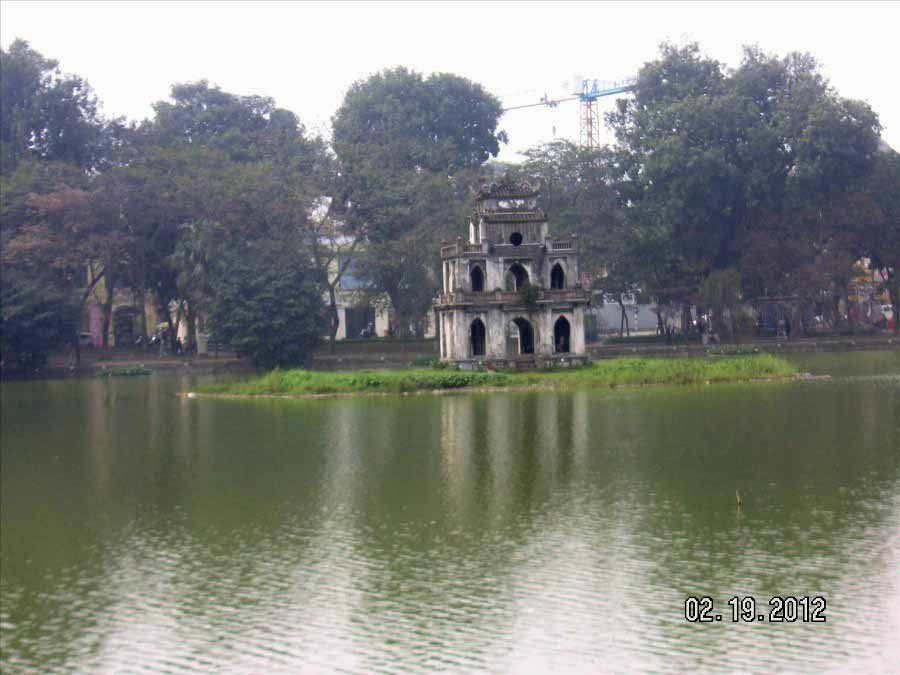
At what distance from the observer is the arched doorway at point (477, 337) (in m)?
66.1

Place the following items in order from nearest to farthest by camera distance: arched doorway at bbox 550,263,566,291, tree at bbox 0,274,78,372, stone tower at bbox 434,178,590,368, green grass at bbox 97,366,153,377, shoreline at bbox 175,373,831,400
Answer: shoreline at bbox 175,373,831,400 → stone tower at bbox 434,178,590,368 → arched doorway at bbox 550,263,566,291 → tree at bbox 0,274,78,372 → green grass at bbox 97,366,153,377

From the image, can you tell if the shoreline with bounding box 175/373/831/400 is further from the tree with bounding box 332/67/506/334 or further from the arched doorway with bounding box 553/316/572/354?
the tree with bounding box 332/67/506/334

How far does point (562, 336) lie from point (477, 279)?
5.18 meters

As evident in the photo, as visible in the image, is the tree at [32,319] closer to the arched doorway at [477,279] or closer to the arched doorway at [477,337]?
the arched doorway at [477,337]

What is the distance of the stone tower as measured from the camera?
212ft

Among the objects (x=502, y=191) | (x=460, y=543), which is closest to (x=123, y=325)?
(x=502, y=191)

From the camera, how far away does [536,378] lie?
195ft

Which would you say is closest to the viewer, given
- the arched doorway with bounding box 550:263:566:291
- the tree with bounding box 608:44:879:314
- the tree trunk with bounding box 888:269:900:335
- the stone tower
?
the stone tower

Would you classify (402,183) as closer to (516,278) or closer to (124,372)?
(124,372)

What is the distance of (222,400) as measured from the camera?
196 feet

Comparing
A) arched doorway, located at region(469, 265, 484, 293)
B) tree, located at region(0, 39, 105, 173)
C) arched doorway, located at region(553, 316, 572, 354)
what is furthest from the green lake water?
tree, located at region(0, 39, 105, 173)

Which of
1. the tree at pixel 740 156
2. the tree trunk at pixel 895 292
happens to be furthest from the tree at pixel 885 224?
the tree at pixel 740 156

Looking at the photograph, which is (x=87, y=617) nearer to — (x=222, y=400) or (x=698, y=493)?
(x=698, y=493)

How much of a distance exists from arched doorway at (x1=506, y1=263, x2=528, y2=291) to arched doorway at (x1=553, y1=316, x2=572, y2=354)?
8.82 feet
